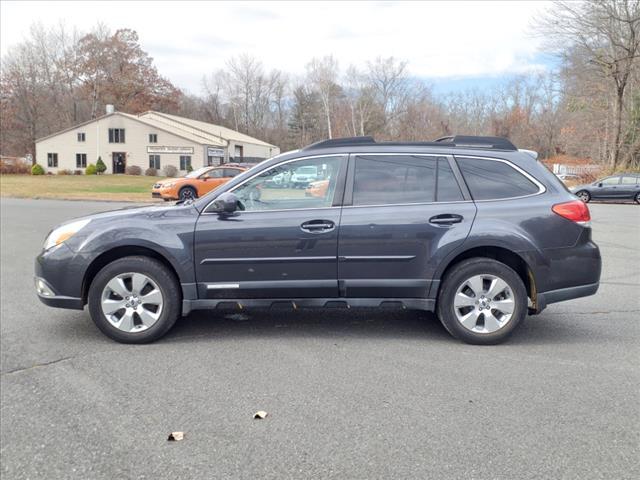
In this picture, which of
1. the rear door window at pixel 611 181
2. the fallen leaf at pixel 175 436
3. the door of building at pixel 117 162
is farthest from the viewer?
the door of building at pixel 117 162

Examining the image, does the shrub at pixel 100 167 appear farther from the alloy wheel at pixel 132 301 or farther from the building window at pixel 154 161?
the alloy wheel at pixel 132 301

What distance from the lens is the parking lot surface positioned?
2781mm

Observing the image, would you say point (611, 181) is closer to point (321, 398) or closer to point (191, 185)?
point (191, 185)

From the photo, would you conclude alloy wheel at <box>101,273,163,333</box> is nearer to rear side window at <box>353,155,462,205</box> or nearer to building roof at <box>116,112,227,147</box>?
rear side window at <box>353,155,462,205</box>

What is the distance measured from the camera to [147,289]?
15.0 ft

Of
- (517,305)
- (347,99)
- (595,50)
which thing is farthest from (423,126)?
(517,305)

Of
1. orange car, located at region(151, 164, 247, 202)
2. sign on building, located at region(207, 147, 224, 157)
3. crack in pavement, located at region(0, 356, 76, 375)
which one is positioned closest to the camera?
crack in pavement, located at region(0, 356, 76, 375)

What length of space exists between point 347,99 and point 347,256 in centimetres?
6317

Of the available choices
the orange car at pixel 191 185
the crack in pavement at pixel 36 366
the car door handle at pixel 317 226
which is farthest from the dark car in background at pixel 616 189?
the crack in pavement at pixel 36 366

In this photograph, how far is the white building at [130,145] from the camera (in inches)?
2034

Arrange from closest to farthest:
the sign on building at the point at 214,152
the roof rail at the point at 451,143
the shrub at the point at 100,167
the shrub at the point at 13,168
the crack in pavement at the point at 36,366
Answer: the crack in pavement at the point at 36,366
the roof rail at the point at 451,143
the shrub at the point at 100,167
the shrub at the point at 13,168
the sign on building at the point at 214,152

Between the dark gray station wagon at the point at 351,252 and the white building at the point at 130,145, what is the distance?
159 ft

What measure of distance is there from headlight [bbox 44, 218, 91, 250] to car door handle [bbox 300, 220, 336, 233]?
200cm

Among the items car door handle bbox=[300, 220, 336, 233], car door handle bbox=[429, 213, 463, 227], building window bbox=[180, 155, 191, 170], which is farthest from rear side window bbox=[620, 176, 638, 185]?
building window bbox=[180, 155, 191, 170]
